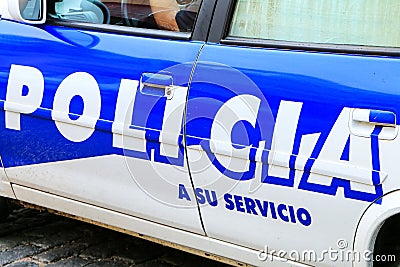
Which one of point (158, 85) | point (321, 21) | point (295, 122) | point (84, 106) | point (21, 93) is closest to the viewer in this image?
point (295, 122)

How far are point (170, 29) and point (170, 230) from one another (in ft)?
2.77

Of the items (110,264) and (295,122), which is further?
(110,264)

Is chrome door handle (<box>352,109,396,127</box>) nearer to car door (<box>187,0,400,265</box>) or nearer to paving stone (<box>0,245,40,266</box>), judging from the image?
car door (<box>187,0,400,265</box>)

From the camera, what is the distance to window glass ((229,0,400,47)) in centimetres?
243

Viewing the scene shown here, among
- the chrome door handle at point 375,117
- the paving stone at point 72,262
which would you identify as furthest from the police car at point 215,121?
the paving stone at point 72,262

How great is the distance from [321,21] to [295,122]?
0.42m

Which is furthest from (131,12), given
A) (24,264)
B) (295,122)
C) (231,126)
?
(24,264)

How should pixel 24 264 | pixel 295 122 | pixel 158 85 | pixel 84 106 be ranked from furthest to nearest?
1. pixel 24 264
2. pixel 84 106
3. pixel 158 85
4. pixel 295 122

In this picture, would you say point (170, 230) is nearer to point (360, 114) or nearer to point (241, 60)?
point (241, 60)

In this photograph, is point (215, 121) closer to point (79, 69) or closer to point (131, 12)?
point (79, 69)

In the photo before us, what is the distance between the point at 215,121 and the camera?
260 centimetres

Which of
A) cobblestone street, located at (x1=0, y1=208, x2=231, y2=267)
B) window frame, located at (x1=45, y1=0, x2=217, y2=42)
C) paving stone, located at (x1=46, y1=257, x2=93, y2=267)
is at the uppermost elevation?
window frame, located at (x1=45, y1=0, x2=217, y2=42)

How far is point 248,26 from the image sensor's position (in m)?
2.72

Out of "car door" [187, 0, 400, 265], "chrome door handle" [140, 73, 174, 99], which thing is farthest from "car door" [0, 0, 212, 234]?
"car door" [187, 0, 400, 265]
